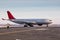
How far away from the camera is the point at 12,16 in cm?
12431

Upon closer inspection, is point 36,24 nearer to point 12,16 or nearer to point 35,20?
point 35,20

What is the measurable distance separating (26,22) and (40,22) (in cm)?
666

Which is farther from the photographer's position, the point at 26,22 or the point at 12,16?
the point at 12,16

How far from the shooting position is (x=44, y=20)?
107562 mm

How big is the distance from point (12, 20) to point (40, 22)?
14.4 m

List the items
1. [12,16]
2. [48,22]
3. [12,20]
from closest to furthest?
1. [48,22]
2. [12,20]
3. [12,16]

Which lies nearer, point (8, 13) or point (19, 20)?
point (19, 20)

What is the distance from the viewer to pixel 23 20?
365 feet

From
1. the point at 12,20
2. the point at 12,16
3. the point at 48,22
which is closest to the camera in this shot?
the point at 48,22

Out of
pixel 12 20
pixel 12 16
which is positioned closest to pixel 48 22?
pixel 12 20

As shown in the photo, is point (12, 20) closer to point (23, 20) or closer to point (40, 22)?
point (23, 20)

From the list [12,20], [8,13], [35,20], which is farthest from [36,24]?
[8,13]

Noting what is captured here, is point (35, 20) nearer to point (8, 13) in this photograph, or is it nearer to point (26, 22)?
point (26, 22)

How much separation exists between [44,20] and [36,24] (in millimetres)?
6094
